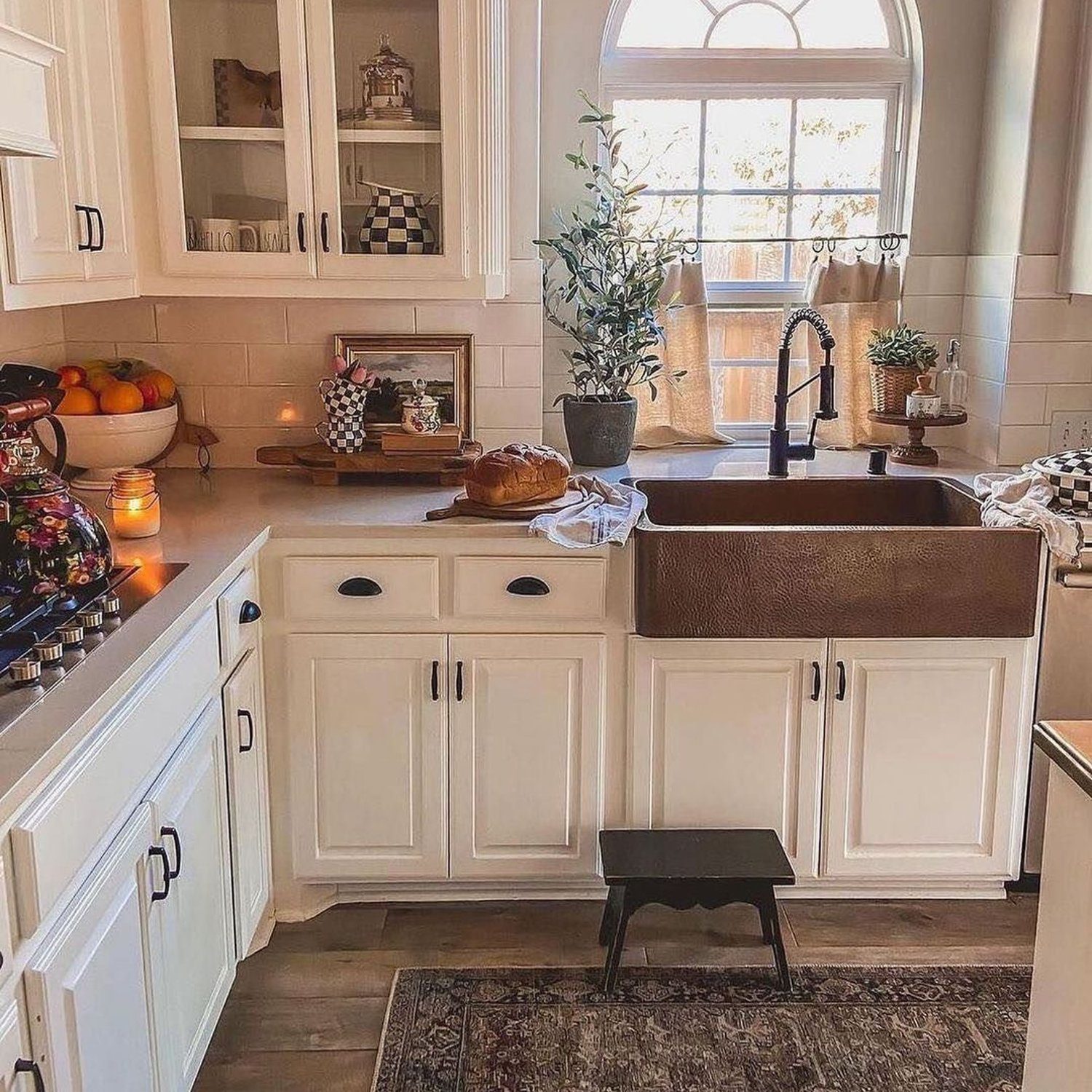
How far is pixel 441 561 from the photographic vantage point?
7.80ft

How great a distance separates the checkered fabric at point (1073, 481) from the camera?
2.46 metres

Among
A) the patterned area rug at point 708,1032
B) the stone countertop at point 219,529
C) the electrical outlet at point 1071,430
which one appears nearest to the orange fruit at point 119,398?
the stone countertop at point 219,529

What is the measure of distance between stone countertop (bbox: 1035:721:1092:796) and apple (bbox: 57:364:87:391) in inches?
83.9

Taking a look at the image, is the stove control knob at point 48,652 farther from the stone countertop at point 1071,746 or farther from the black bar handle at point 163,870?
the stone countertop at point 1071,746

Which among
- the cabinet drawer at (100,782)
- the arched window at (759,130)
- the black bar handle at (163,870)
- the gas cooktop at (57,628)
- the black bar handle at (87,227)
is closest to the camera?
the cabinet drawer at (100,782)

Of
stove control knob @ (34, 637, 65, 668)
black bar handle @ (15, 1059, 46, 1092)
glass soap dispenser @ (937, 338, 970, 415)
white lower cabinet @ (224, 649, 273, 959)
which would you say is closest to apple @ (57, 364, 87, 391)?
white lower cabinet @ (224, 649, 273, 959)

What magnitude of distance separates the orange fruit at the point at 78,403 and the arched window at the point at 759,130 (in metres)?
1.52

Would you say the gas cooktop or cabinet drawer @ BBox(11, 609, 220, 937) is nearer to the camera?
cabinet drawer @ BBox(11, 609, 220, 937)

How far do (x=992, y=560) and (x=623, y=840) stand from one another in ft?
3.08

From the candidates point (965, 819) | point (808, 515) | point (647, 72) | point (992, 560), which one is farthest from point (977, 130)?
point (965, 819)

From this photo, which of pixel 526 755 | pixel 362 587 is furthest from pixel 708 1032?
pixel 362 587

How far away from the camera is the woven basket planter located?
306cm

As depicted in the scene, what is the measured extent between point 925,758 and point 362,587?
1235mm

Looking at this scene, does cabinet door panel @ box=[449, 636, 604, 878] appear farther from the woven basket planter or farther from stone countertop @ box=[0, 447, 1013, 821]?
the woven basket planter
